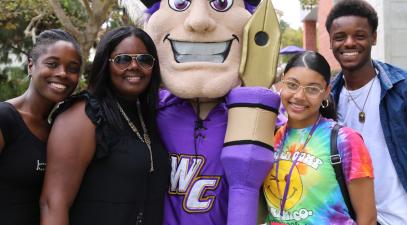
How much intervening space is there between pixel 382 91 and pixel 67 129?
1.72 metres

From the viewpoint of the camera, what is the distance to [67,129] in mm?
2178

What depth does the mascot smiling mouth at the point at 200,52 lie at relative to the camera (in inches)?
108

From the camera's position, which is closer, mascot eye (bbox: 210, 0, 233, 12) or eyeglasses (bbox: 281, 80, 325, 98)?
eyeglasses (bbox: 281, 80, 325, 98)

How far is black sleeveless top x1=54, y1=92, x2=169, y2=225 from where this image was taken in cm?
225

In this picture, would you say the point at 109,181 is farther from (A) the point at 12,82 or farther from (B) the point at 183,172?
(A) the point at 12,82

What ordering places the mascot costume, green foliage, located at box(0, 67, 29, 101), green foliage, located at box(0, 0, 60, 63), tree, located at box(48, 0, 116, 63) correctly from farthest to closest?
green foliage, located at box(0, 67, 29, 101) → green foliage, located at box(0, 0, 60, 63) → tree, located at box(48, 0, 116, 63) → the mascot costume

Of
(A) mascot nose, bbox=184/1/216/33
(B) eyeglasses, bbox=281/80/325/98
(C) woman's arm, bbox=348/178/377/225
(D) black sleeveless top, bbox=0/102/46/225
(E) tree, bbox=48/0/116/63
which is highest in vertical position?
(E) tree, bbox=48/0/116/63

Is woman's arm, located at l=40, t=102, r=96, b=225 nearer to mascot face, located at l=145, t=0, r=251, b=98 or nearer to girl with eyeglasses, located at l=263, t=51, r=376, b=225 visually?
mascot face, located at l=145, t=0, r=251, b=98

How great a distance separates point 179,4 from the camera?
2799mm

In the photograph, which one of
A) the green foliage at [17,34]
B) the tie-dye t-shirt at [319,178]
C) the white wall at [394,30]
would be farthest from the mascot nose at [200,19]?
the green foliage at [17,34]

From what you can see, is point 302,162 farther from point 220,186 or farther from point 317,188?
point 220,186

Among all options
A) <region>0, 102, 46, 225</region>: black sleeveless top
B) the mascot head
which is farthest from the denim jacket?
<region>0, 102, 46, 225</region>: black sleeveless top

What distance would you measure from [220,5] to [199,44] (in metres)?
0.28

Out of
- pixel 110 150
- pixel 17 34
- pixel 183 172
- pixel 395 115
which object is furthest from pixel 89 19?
pixel 17 34
